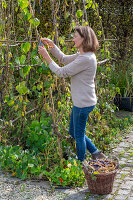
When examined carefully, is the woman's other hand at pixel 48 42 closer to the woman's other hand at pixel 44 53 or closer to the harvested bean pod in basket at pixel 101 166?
the woman's other hand at pixel 44 53

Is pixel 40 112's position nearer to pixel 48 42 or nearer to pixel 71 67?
pixel 48 42

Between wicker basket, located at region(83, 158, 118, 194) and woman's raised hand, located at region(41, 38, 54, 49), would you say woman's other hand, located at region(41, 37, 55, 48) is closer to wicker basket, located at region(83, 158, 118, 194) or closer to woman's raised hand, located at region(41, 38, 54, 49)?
woman's raised hand, located at region(41, 38, 54, 49)

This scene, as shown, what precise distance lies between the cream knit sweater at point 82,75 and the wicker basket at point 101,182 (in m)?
0.75

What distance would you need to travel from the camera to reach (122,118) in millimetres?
6383

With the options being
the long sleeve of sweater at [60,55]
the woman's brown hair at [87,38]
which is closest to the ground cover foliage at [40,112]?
the long sleeve of sweater at [60,55]

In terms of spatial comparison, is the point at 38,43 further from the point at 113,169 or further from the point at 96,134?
the point at 96,134

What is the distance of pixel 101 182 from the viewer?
10.8 feet

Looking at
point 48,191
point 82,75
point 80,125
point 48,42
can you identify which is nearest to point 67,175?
point 48,191

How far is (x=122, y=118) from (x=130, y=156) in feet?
6.23

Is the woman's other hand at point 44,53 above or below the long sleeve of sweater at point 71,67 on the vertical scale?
above

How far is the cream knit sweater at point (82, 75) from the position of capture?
3.38 metres

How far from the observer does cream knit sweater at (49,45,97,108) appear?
338cm

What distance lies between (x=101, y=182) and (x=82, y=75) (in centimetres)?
113

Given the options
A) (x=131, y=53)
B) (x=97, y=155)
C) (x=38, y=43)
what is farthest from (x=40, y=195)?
(x=131, y=53)
